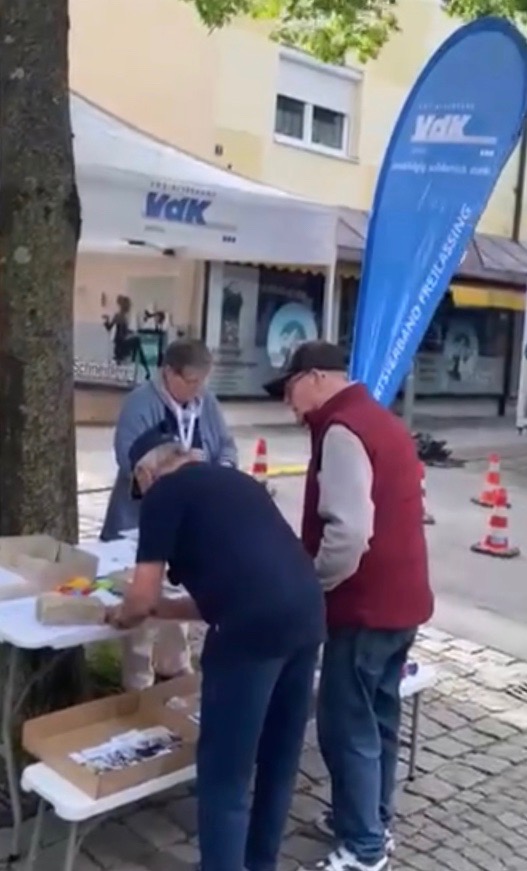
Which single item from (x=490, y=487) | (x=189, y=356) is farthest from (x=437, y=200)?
(x=490, y=487)

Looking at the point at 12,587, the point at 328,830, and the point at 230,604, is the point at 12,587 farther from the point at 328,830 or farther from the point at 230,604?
the point at 328,830

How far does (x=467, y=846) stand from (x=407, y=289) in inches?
105

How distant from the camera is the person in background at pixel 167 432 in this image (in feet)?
14.5

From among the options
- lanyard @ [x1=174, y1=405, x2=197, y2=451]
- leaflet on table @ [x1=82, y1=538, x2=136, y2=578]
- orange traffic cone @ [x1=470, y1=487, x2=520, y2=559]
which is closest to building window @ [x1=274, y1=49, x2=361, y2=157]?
orange traffic cone @ [x1=470, y1=487, x2=520, y2=559]

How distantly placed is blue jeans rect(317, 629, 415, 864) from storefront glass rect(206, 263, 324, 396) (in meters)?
13.0

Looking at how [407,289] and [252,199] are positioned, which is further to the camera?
[252,199]

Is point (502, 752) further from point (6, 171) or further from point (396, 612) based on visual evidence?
point (6, 171)

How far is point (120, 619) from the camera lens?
3123mm

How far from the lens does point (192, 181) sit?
6641mm

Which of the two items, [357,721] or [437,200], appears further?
[437,200]

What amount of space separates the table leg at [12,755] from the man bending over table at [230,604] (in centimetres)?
59

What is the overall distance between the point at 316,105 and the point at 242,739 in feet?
53.0

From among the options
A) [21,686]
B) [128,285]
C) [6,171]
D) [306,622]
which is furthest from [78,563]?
[128,285]

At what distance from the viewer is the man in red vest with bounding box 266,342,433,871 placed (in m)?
3.12
